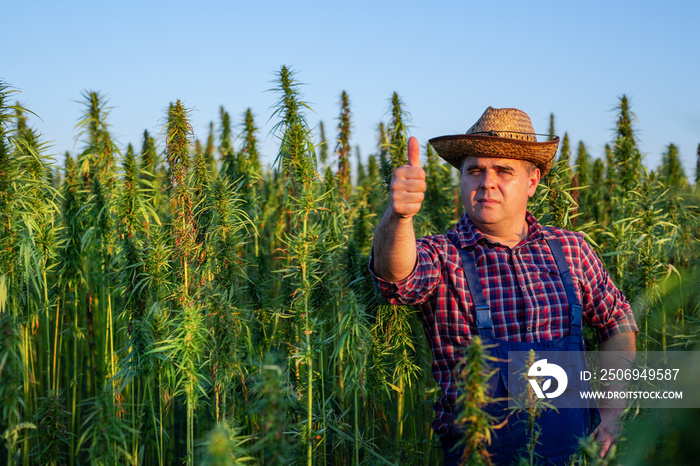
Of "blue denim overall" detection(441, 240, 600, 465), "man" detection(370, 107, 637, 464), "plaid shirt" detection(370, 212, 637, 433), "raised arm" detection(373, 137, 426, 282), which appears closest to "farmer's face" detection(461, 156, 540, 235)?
"man" detection(370, 107, 637, 464)

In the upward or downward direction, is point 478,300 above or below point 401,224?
below

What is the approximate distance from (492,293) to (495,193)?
1.86 ft

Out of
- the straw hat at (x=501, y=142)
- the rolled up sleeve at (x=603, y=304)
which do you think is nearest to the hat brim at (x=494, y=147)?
the straw hat at (x=501, y=142)

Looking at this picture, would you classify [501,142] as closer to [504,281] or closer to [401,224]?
[504,281]

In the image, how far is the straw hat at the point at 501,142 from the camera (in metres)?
2.79

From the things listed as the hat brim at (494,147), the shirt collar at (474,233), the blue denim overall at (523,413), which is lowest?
the blue denim overall at (523,413)

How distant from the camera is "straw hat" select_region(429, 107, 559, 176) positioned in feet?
9.15

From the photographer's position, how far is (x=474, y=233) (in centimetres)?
283

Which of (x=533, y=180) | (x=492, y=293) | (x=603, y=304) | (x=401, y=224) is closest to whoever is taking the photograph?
(x=401, y=224)

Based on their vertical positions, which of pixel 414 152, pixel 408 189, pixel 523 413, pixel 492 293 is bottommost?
pixel 523 413

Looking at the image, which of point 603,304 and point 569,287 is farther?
point 603,304

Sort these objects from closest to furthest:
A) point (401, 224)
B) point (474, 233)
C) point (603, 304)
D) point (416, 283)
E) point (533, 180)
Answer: point (401, 224), point (416, 283), point (474, 233), point (603, 304), point (533, 180)

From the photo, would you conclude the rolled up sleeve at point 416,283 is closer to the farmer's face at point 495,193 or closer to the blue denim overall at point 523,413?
the blue denim overall at point 523,413

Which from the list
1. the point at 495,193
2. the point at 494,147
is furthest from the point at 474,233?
the point at 494,147
